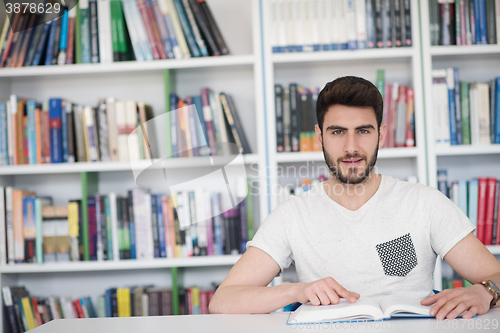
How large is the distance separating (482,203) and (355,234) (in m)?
1.13

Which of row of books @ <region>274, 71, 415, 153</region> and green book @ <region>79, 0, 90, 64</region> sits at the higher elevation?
green book @ <region>79, 0, 90, 64</region>

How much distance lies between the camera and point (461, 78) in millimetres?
2342

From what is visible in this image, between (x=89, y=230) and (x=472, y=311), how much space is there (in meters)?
1.78

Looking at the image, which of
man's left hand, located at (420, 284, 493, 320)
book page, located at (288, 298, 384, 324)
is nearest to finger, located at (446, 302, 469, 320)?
man's left hand, located at (420, 284, 493, 320)

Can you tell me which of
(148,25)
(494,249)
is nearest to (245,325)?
(494,249)

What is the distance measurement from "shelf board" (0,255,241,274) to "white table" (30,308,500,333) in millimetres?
1061

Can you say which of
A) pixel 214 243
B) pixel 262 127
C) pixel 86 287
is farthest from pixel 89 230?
pixel 262 127

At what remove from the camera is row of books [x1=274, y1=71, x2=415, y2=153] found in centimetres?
215

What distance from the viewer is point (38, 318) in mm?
2230

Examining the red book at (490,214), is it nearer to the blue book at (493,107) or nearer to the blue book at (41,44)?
the blue book at (493,107)

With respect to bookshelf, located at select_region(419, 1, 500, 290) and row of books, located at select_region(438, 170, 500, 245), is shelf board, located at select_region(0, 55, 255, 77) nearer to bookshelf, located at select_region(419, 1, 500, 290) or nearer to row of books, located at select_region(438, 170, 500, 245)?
bookshelf, located at select_region(419, 1, 500, 290)

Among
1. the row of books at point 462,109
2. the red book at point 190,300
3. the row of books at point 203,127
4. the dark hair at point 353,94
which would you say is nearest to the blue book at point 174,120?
the row of books at point 203,127

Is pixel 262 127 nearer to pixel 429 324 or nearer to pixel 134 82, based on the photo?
pixel 134 82

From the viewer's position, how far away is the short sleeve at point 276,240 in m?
1.33
